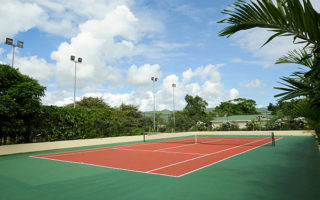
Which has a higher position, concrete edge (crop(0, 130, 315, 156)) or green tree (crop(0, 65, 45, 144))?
green tree (crop(0, 65, 45, 144))

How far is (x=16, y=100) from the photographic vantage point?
10500 mm

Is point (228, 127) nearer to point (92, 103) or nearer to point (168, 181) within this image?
point (92, 103)

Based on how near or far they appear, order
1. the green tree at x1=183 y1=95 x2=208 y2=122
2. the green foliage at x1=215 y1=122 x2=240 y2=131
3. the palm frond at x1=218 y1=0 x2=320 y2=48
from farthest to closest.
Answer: the green tree at x1=183 y1=95 x2=208 y2=122, the green foliage at x1=215 y1=122 x2=240 y2=131, the palm frond at x1=218 y1=0 x2=320 y2=48

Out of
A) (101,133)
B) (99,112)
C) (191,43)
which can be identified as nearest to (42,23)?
(99,112)

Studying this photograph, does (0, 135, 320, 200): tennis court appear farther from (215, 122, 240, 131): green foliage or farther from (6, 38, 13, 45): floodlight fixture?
(215, 122, 240, 131): green foliage

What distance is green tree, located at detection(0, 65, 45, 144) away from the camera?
996 cm

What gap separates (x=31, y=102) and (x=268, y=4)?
36.4ft

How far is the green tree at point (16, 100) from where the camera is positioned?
32.7 ft

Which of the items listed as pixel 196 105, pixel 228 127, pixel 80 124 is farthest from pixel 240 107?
pixel 80 124

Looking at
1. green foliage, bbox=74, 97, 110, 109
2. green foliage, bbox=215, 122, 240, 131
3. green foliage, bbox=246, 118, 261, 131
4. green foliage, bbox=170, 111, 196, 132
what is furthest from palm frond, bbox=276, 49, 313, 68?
green foliage, bbox=74, 97, 110, 109

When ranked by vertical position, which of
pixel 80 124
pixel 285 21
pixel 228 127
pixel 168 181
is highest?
pixel 285 21

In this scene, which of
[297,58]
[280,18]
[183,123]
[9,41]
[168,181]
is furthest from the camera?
[183,123]

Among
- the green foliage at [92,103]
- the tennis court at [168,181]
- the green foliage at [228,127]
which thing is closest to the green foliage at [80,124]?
the tennis court at [168,181]

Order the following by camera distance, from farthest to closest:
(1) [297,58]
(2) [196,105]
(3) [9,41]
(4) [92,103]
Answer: (2) [196,105] < (4) [92,103] < (3) [9,41] < (1) [297,58]
